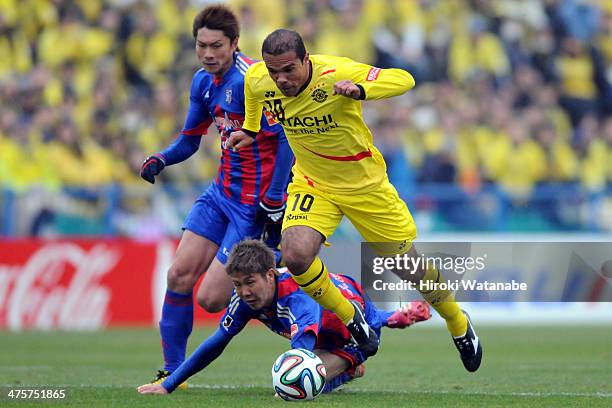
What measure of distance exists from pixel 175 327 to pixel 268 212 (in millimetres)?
1176

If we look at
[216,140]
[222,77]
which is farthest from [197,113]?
[216,140]

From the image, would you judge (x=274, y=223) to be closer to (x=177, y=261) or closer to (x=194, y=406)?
(x=177, y=261)

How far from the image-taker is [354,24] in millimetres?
19453

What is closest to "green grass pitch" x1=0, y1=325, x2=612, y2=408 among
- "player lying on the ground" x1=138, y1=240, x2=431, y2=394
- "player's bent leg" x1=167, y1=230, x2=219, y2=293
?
"player lying on the ground" x1=138, y1=240, x2=431, y2=394

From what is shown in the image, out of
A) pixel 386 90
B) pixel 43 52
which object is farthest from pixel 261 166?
pixel 43 52

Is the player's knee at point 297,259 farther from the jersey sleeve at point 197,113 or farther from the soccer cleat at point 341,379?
the jersey sleeve at point 197,113

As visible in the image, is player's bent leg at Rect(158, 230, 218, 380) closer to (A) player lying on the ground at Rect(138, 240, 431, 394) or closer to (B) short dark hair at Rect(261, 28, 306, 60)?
(A) player lying on the ground at Rect(138, 240, 431, 394)

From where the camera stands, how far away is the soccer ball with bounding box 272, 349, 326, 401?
7031mm

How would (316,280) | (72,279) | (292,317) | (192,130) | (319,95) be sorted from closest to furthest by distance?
(292,317)
(316,280)
(319,95)
(192,130)
(72,279)

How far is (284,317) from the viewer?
7.53 meters

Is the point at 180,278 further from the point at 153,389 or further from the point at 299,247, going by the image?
the point at 299,247

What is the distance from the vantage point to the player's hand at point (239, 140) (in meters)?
8.11

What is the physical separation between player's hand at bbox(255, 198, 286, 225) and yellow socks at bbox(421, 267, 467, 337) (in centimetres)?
137

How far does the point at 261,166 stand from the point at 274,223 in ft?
1.60
